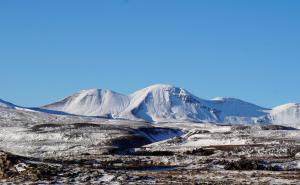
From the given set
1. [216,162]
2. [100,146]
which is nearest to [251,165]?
[216,162]

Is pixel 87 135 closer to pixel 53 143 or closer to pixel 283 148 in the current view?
pixel 53 143

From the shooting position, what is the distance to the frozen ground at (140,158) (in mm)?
46156

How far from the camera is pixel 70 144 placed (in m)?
106

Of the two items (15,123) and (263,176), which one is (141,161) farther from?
(15,123)

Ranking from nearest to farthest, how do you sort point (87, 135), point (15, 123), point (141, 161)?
1. point (141, 161)
2. point (87, 135)
3. point (15, 123)

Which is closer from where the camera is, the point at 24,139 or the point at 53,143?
the point at 53,143

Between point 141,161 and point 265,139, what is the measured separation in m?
42.7

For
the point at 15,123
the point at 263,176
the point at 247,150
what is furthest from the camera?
the point at 15,123

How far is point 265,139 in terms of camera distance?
4279 inches

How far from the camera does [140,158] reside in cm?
7425

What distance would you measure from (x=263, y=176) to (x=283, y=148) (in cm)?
3756

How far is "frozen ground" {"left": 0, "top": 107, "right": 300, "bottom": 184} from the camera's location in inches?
1817

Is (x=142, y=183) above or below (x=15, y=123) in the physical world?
below

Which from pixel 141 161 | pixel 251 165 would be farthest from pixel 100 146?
pixel 251 165
